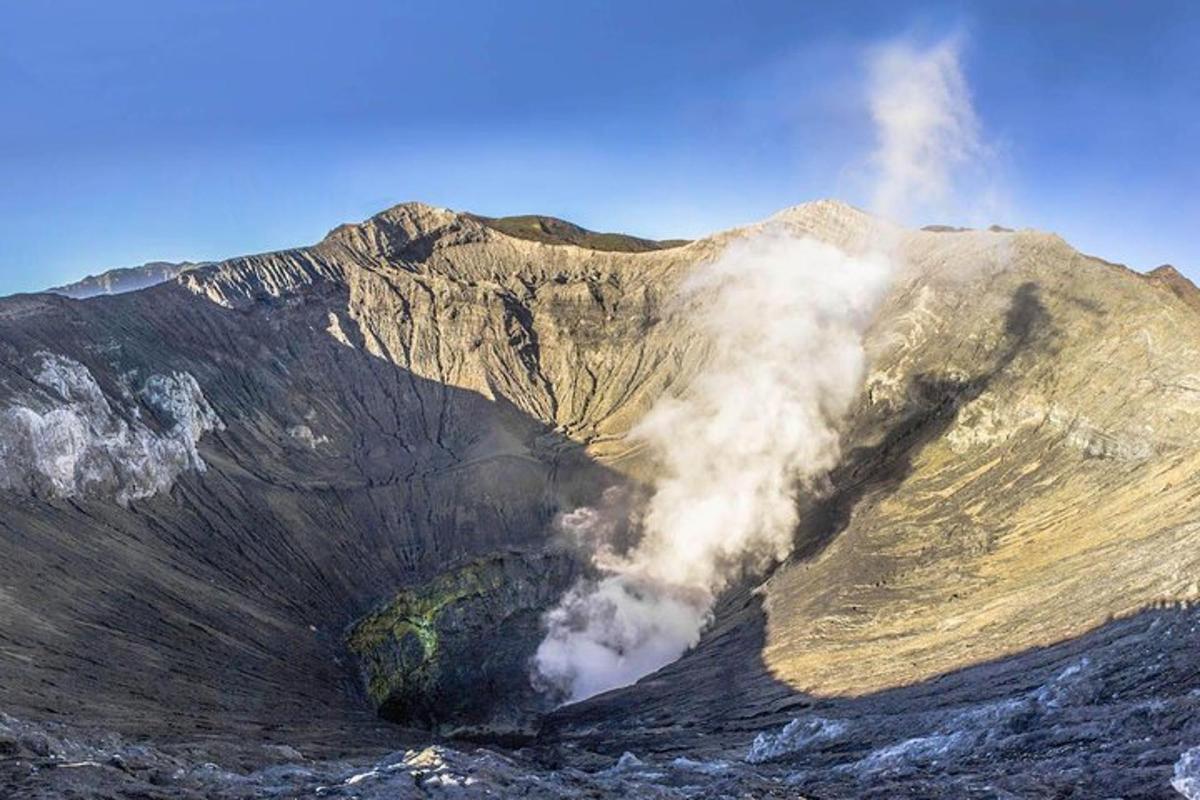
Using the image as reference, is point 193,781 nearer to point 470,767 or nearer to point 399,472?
point 470,767

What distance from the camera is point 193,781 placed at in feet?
81.0

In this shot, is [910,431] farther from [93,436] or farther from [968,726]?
[93,436]

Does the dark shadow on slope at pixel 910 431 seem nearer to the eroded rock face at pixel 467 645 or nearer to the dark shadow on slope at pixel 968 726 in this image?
the dark shadow on slope at pixel 968 726

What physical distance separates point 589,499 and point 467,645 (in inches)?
945

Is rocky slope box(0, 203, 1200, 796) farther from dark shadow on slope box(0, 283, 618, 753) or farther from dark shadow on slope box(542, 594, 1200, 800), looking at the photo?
dark shadow on slope box(0, 283, 618, 753)

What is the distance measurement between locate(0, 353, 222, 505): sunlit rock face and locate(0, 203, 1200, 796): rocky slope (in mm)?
352

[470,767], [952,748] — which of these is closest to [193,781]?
[470,767]

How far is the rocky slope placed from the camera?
4106 cm

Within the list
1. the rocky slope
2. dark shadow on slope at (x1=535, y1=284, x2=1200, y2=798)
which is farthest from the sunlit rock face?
dark shadow on slope at (x1=535, y1=284, x2=1200, y2=798)

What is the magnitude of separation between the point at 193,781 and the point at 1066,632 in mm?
40093

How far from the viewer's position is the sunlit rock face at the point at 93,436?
65.7m

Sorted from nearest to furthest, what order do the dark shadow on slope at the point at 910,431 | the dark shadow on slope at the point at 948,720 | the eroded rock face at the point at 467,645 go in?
the dark shadow on slope at the point at 948,720 → the eroded rock face at the point at 467,645 → the dark shadow on slope at the point at 910,431

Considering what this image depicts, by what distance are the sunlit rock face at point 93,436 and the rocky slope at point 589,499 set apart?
1.15 ft

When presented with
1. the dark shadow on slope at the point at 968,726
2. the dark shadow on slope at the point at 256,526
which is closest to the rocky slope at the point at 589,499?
the dark shadow on slope at the point at 968,726
